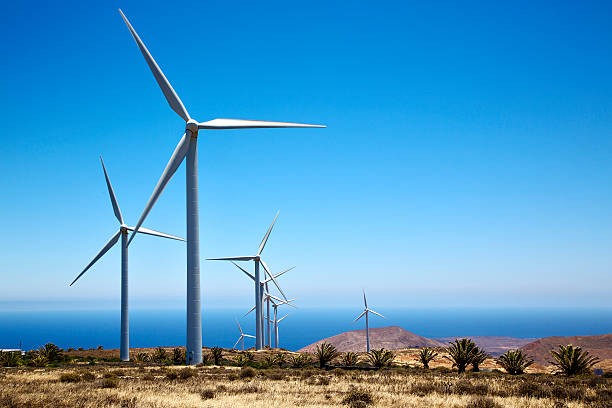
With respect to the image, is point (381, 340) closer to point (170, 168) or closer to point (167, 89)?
point (170, 168)

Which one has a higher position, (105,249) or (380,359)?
(105,249)

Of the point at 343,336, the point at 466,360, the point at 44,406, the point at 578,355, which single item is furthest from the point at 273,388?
the point at 343,336

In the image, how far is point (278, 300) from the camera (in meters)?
82.1

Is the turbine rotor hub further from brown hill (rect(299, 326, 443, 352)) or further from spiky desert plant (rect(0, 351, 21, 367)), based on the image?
brown hill (rect(299, 326, 443, 352))

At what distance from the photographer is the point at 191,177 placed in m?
32.0

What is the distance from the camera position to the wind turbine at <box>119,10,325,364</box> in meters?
30.4

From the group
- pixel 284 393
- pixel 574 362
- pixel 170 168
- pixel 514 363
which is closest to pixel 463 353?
pixel 514 363

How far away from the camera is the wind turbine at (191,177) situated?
30.4 metres

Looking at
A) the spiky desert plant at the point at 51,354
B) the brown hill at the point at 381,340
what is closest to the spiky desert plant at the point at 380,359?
the spiky desert plant at the point at 51,354

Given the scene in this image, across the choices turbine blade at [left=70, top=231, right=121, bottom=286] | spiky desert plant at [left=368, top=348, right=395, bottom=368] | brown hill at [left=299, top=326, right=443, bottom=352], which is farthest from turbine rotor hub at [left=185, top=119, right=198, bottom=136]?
brown hill at [left=299, top=326, right=443, bottom=352]

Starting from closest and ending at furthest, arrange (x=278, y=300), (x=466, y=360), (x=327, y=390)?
(x=327, y=390), (x=466, y=360), (x=278, y=300)

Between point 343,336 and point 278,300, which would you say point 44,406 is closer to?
point 278,300

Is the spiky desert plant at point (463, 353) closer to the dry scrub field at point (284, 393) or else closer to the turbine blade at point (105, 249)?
the dry scrub field at point (284, 393)

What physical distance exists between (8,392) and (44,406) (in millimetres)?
4746
